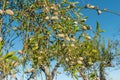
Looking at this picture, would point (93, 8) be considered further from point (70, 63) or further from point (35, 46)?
point (35, 46)

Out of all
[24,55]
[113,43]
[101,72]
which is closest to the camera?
[24,55]

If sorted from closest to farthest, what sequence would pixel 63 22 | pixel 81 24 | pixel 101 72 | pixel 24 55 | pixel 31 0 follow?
pixel 24 55 < pixel 81 24 < pixel 63 22 < pixel 31 0 < pixel 101 72

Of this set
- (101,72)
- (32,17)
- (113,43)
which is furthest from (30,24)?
(113,43)

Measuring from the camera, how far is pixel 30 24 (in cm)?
402

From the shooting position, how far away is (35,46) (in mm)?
4266

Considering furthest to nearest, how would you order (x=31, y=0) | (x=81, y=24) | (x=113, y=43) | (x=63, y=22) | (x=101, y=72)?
(x=113, y=43)
(x=101, y=72)
(x=31, y=0)
(x=63, y=22)
(x=81, y=24)

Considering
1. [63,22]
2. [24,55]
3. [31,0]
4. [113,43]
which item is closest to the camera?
[24,55]

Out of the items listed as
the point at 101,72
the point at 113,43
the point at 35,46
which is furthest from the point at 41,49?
the point at 113,43

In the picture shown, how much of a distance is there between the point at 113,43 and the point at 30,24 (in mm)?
22480

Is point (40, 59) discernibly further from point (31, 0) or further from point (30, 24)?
point (31, 0)

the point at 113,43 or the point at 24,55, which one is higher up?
the point at 24,55

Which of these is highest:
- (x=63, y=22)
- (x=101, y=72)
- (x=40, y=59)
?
(x=63, y=22)

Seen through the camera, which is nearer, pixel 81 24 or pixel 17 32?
pixel 81 24

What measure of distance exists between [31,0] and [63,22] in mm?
875
